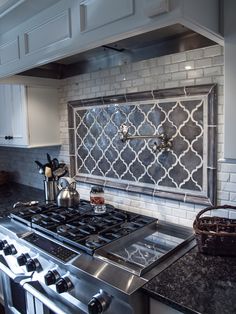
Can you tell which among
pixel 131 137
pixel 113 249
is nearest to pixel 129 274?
pixel 113 249

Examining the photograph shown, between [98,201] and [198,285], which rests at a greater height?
[98,201]

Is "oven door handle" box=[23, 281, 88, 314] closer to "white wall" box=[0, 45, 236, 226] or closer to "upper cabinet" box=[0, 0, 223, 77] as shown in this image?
"white wall" box=[0, 45, 236, 226]

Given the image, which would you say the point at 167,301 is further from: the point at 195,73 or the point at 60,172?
the point at 60,172

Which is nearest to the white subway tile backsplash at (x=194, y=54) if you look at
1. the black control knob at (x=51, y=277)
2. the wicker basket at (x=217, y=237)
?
the wicker basket at (x=217, y=237)

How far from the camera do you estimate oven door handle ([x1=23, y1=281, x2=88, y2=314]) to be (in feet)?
4.06

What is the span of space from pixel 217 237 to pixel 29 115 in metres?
1.62

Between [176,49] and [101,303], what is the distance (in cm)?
131

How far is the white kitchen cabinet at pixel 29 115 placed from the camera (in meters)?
2.18

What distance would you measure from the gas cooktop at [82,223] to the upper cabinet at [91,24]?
3.02 ft

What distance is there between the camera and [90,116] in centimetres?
211

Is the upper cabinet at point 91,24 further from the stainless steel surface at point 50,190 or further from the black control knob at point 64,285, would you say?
the black control knob at point 64,285

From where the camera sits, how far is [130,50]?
1755 mm

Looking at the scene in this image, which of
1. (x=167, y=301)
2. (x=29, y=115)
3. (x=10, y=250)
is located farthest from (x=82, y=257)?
(x=29, y=115)

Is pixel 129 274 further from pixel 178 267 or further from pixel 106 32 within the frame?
pixel 106 32
